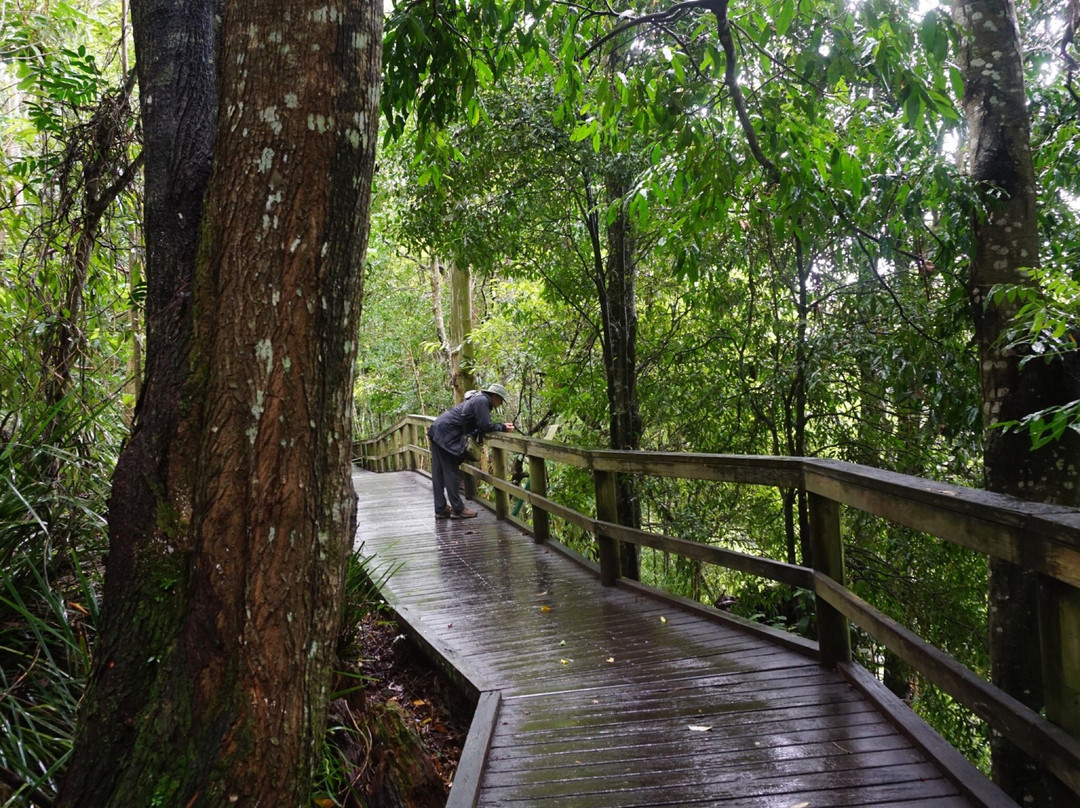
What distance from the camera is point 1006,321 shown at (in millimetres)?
3781

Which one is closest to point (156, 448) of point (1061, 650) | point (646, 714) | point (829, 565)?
point (646, 714)

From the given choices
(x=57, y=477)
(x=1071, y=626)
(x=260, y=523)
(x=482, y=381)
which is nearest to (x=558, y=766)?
(x=260, y=523)

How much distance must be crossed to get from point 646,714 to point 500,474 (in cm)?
535

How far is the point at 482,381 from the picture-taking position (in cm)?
1509

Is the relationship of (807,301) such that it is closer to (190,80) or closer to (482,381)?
(190,80)

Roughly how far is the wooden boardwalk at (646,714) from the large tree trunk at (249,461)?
1010 millimetres

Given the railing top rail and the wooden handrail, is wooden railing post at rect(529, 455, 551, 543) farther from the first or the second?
the railing top rail

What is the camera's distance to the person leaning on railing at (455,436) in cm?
844

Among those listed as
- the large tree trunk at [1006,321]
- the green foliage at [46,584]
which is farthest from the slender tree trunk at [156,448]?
the large tree trunk at [1006,321]

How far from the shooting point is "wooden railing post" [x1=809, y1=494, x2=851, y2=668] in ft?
11.5

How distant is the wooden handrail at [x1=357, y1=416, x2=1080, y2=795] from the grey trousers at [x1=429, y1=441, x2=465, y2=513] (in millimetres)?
3765

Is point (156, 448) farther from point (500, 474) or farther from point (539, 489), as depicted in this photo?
point (500, 474)

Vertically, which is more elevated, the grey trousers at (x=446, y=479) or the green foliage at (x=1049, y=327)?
the green foliage at (x=1049, y=327)

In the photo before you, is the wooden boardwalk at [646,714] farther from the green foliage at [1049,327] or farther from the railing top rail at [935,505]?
the green foliage at [1049,327]
